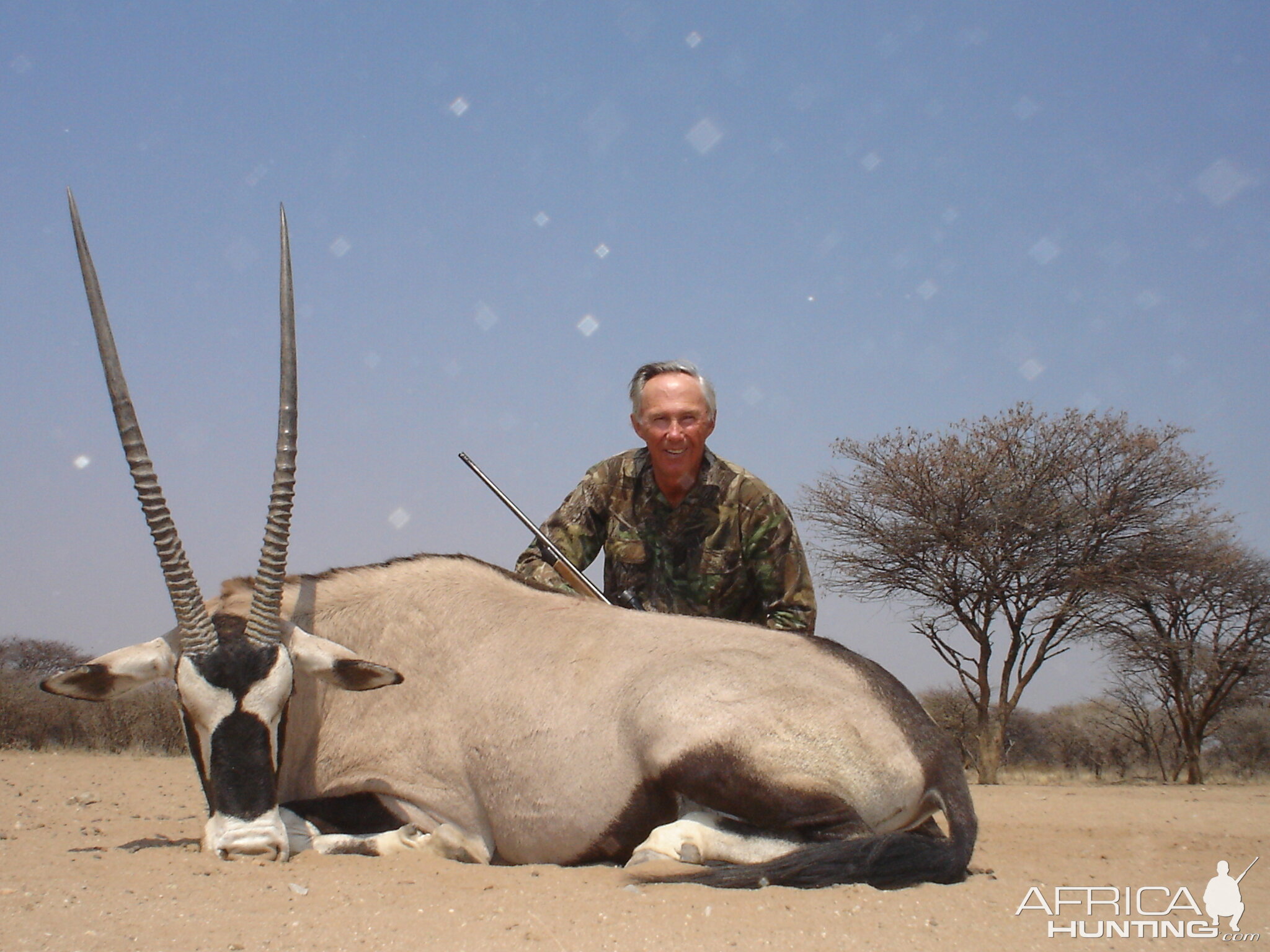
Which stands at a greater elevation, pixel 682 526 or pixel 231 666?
pixel 682 526

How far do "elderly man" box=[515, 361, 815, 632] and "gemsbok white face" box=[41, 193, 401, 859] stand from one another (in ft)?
4.95

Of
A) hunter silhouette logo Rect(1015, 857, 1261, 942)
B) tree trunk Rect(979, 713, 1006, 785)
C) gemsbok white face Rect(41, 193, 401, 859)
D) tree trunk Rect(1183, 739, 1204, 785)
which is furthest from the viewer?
tree trunk Rect(1183, 739, 1204, 785)

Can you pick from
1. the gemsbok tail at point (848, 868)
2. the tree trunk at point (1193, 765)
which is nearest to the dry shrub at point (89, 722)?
the gemsbok tail at point (848, 868)

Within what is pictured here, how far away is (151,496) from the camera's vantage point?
427 centimetres

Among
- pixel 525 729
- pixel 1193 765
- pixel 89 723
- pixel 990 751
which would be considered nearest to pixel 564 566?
pixel 525 729

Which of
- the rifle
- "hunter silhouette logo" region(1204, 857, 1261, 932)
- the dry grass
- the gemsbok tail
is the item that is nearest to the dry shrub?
the dry grass

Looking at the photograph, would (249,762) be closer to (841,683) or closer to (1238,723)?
(841,683)

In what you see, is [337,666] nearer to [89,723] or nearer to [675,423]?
[675,423]

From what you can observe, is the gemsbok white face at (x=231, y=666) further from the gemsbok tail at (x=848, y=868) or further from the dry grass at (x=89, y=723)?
the dry grass at (x=89, y=723)

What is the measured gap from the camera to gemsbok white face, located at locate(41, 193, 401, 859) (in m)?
3.80

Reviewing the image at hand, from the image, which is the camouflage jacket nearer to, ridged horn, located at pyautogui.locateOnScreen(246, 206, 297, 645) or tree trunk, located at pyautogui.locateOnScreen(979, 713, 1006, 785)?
ridged horn, located at pyautogui.locateOnScreen(246, 206, 297, 645)

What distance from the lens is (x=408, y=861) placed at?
153 inches

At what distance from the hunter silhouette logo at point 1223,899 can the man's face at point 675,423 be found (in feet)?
9.59

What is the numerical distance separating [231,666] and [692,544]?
2.55m
